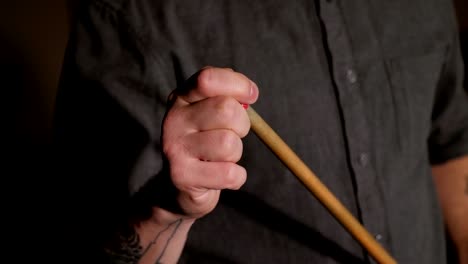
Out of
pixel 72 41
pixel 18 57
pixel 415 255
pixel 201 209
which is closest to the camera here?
pixel 201 209

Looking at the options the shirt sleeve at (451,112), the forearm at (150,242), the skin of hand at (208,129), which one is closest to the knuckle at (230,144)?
the skin of hand at (208,129)

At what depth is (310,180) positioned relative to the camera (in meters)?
Result: 0.45

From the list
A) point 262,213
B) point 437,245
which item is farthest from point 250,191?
point 437,245

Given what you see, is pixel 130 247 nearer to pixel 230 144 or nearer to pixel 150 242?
pixel 150 242

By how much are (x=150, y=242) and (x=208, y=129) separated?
25 cm

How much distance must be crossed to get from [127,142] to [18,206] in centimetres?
91

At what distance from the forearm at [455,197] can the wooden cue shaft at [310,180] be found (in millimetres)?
378

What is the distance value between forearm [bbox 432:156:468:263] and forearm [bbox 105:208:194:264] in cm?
64

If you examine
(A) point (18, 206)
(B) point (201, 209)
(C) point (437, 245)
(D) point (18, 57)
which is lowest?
(C) point (437, 245)

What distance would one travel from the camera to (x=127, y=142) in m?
0.57

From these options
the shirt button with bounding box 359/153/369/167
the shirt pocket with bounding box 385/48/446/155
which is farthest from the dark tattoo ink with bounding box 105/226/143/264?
the shirt pocket with bounding box 385/48/446/155

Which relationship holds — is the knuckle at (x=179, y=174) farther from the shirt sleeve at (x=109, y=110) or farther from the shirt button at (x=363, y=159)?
the shirt button at (x=363, y=159)

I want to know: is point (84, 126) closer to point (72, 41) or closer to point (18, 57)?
point (72, 41)

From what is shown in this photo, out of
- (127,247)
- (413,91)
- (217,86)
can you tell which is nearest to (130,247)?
(127,247)
